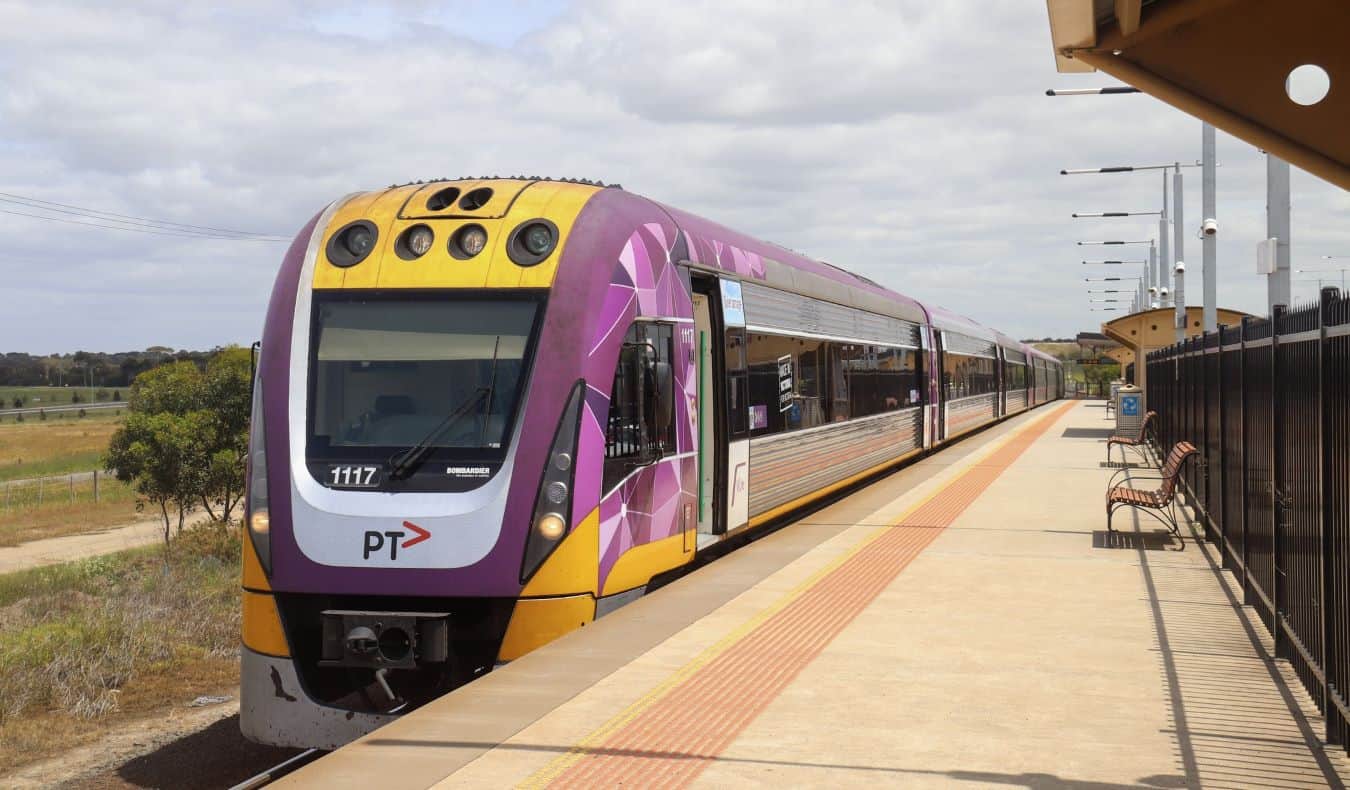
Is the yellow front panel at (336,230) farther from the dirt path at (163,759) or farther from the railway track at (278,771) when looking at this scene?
the dirt path at (163,759)

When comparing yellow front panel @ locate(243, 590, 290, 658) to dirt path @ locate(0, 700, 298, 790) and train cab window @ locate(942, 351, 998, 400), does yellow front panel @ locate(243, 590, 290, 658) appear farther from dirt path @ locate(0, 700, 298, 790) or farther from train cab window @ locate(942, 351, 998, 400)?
train cab window @ locate(942, 351, 998, 400)

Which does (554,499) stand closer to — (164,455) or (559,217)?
(559,217)

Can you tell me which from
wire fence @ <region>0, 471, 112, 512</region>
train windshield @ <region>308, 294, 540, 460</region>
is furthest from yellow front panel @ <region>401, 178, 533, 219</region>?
wire fence @ <region>0, 471, 112, 512</region>

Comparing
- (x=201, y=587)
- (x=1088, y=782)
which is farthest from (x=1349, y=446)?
(x=201, y=587)

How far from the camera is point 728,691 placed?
7.11m

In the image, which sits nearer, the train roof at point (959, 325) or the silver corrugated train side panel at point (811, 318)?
the silver corrugated train side panel at point (811, 318)

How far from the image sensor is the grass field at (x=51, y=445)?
84.4 meters

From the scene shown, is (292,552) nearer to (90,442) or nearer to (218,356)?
(218,356)

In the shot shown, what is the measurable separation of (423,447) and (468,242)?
1486 mm

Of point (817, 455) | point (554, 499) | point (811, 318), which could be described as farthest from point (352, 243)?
point (817, 455)

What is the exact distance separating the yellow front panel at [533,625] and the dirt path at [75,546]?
37.1 metres

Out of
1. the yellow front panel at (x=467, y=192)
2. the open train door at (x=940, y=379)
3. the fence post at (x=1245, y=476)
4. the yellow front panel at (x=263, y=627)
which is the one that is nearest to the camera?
the yellow front panel at (x=263, y=627)

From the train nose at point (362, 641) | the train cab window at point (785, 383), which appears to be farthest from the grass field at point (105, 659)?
the train cab window at point (785, 383)

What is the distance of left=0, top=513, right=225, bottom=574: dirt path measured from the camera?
4484 centimetres
